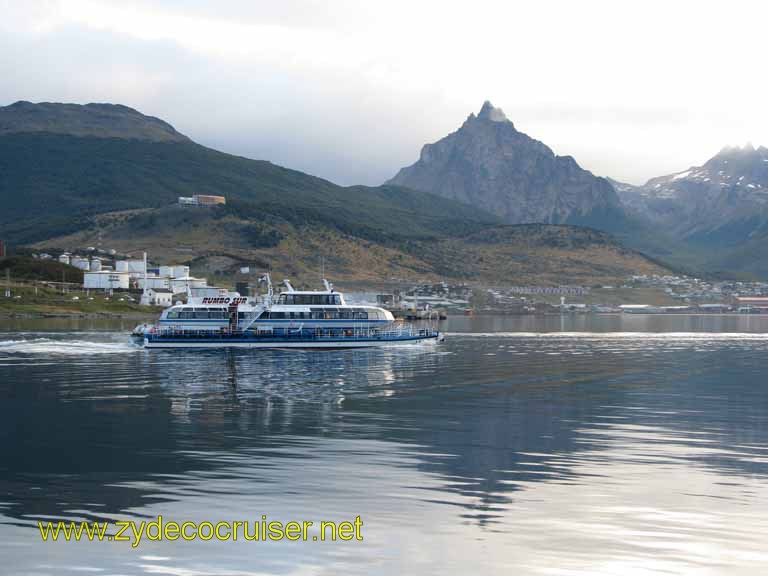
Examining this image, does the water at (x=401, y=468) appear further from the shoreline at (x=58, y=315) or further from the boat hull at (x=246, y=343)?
the shoreline at (x=58, y=315)

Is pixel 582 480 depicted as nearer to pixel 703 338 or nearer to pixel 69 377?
pixel 69 377

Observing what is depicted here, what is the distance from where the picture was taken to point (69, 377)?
73875mm

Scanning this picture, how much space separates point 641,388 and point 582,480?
3690 centimetres

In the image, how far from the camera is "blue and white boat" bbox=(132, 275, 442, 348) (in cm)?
10875

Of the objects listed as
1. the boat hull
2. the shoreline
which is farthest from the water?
the shoreline

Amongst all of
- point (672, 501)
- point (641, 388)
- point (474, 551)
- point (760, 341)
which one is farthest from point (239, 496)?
point (760, 341)
